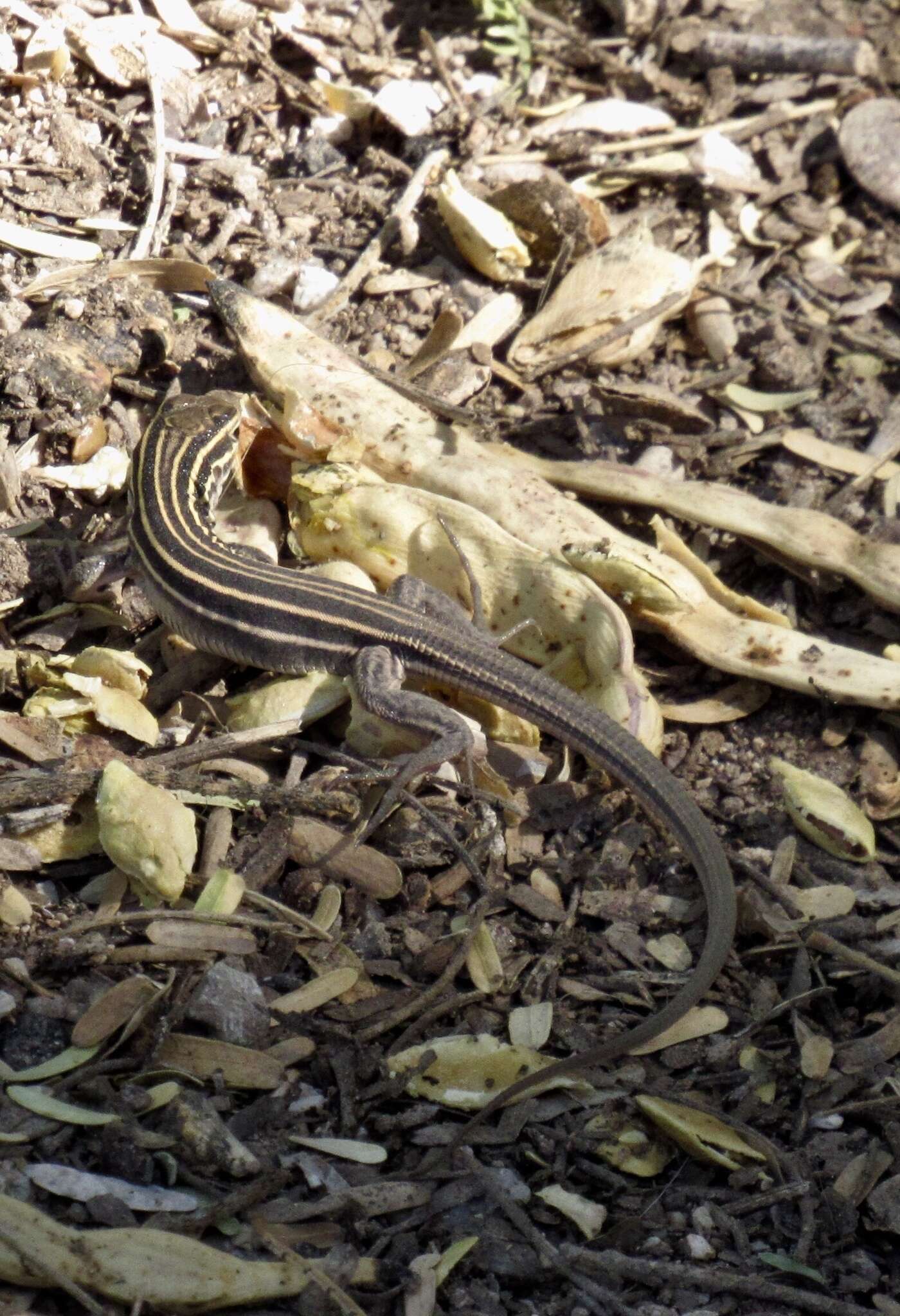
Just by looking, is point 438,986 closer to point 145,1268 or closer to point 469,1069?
point 469,1069

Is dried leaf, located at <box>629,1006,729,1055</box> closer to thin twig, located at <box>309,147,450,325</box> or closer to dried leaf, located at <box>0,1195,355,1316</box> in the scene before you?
dried leaf, located at <box>0,1195,355,1316</box>

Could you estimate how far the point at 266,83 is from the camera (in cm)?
601

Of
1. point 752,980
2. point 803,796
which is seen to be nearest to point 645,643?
point 803,796

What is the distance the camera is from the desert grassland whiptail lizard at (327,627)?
419cm

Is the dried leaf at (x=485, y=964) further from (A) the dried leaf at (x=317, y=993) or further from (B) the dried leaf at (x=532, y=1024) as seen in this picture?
(A) the dried leaf at (x=317, y=993)

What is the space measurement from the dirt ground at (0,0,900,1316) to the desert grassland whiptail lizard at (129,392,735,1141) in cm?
19

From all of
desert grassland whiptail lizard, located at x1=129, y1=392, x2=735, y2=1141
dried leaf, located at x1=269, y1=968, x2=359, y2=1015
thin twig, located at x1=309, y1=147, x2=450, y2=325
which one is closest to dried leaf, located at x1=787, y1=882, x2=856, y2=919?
desert grassland whiptail lizard, located at x1=129, y1=392, x2=735, y2=1141

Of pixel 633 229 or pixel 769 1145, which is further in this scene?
pixel 633 229

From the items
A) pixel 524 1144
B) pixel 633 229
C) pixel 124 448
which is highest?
pixel 633 229

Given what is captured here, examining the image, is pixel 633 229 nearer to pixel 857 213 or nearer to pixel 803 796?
pixel 857 213

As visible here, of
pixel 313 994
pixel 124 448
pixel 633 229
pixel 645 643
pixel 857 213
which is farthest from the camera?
pixel 857 213

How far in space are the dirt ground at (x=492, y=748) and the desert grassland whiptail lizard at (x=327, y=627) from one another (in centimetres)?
19

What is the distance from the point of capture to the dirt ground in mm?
3012

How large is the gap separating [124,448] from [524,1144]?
3.31 metres
